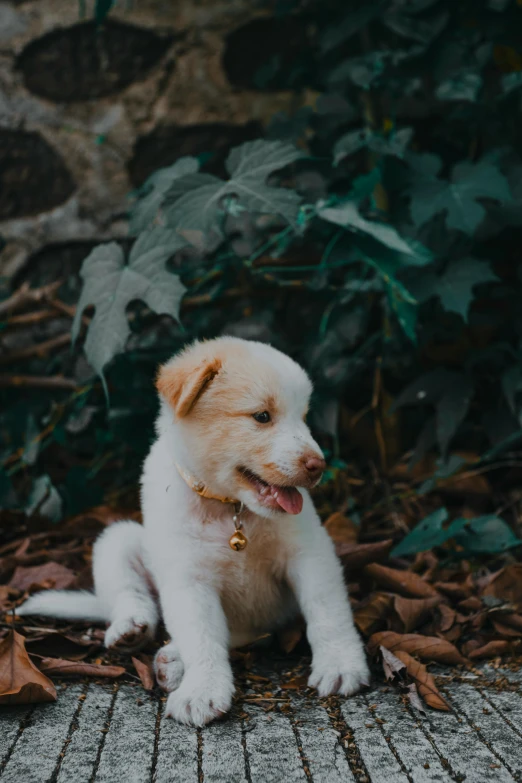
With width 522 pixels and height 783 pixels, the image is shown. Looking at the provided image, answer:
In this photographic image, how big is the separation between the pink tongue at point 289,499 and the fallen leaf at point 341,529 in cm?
68

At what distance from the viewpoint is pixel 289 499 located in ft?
5.06

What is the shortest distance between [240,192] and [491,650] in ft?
4.00

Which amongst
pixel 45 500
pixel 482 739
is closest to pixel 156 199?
pixel 45 500

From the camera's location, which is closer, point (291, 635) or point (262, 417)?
point (262, 417)

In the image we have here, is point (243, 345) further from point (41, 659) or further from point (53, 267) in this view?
point (53, 267)

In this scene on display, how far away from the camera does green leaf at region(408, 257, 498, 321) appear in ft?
7.24

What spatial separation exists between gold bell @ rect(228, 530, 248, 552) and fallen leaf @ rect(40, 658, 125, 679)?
0.33 m

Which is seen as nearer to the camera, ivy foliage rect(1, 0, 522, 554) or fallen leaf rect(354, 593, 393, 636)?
fallen leaf rect(354, 593, 393, 636)

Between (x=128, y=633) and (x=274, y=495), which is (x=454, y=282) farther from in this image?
(x=128, y=633)

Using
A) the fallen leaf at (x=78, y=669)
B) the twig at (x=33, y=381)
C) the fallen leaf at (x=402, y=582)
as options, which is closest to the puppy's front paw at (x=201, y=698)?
the fallen leaf at (x=78, y=669)

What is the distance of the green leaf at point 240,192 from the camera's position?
6.43 feet

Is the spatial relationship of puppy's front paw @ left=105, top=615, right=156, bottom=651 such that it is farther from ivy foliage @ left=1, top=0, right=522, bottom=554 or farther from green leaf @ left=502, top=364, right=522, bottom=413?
green leaf @ left=502, top=364, right=522, bottom=413

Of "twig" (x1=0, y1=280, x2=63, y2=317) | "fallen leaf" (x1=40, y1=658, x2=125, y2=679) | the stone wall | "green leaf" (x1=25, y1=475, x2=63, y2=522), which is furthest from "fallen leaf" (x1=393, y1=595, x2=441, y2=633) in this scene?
the stone wall

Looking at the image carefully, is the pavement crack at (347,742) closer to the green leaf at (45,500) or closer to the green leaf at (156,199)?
the green leaf at (45,500)
